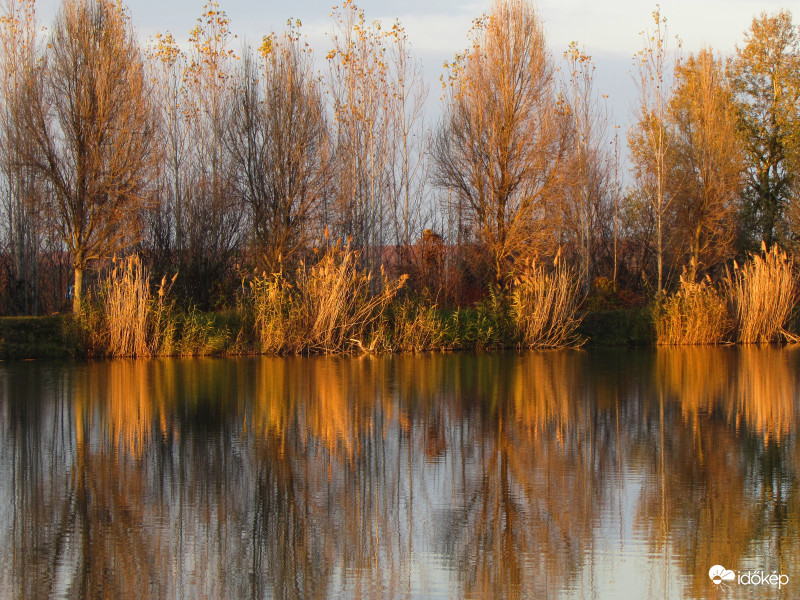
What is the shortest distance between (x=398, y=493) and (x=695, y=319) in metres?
17.6

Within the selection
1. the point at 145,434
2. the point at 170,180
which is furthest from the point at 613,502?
the point at 170,180

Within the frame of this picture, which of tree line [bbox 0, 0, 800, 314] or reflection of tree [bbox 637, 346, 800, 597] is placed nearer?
reflection of tree [bbox 637, 346, 800, 597]

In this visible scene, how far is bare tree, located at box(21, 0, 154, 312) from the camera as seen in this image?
19281 millimetres

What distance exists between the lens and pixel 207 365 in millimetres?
16516

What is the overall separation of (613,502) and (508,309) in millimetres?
15777

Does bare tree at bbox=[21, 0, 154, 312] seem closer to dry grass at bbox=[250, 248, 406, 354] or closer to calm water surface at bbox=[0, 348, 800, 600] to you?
dry grass at bbox=[250, 248, 406, 354]

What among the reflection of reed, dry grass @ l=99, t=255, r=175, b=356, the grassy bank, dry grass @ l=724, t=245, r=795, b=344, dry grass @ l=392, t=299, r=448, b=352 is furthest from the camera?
dry grass @ l=724, t=245, r=795, b=344

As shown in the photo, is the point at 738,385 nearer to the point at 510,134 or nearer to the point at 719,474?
the point at 719,474

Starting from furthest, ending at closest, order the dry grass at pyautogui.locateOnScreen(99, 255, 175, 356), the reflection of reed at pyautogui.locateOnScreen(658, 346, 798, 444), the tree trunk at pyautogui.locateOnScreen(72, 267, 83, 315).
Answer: the tree trunk at pyautogui.locateOnScreen(72, 267, 83, 315)
the dry grass at pyautogui.locateOnScreen(99, 255, 175, 356)
the reflection of reed at pyautogui.locateOnScreen(658, 346, 798, 444)

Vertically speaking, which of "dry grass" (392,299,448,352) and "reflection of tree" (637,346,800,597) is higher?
"dry grass" (392,299,448,352)

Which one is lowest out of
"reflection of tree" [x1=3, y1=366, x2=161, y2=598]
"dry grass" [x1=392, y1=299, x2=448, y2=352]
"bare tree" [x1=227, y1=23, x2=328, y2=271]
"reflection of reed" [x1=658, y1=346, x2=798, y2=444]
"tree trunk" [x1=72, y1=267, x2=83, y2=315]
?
"reflection of tree" [x1=3, y1=366, x2=161, y2=598]

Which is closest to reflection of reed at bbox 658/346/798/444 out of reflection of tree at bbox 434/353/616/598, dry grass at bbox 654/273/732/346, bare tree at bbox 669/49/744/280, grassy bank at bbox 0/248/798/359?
reflection of tree at bbox 434/353/616/598

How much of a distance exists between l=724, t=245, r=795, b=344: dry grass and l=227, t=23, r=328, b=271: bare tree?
10.9 metres

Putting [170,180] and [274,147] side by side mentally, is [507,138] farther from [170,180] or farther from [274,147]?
[170,180]
